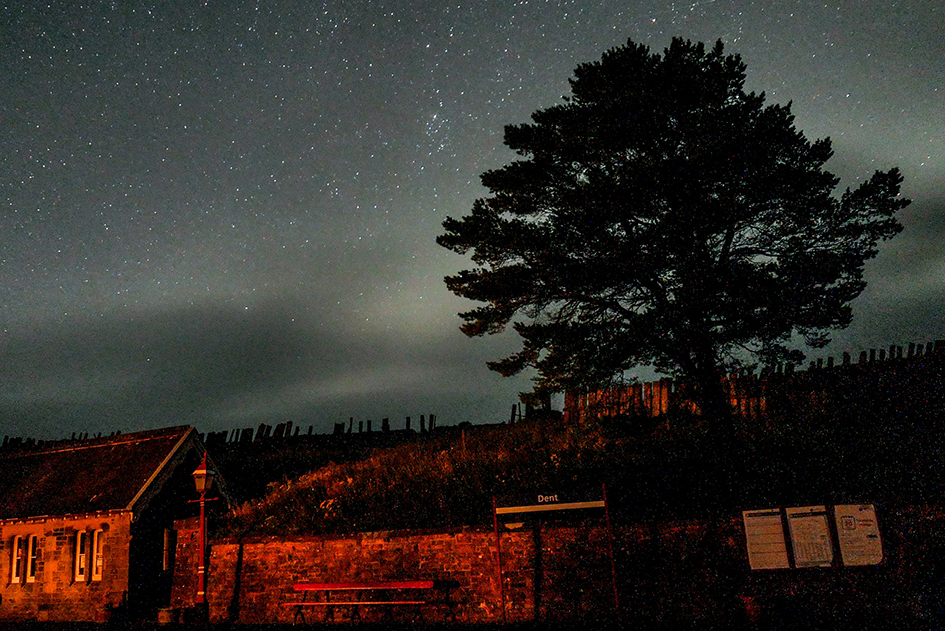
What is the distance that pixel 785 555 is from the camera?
11969 millimetres

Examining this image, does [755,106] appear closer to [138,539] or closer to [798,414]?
[798,414]

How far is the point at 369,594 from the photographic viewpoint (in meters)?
15.4

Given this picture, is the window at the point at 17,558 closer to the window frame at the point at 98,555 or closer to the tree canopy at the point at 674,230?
the window frame at the point at 98,555

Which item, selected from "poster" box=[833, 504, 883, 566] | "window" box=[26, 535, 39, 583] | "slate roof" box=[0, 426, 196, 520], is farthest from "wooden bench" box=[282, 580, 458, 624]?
"window" box=[26, 535, 39, 583]

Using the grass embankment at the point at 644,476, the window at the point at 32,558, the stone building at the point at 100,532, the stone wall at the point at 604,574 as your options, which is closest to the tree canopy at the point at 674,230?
the grass embankment at the point at 644,476

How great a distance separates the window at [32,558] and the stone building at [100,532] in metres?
0.03

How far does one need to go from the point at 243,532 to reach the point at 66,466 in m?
13.3

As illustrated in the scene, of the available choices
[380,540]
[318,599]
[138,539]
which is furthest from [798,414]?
[138,539]

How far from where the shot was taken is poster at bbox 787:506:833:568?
38.4 ft

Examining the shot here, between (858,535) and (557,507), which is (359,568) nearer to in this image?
(557,507)

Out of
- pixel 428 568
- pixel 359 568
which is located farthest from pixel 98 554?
pixel 428 568

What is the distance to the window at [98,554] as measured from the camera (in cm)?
2202

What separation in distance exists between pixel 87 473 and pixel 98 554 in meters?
3.84

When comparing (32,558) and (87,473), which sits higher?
(87,473)
